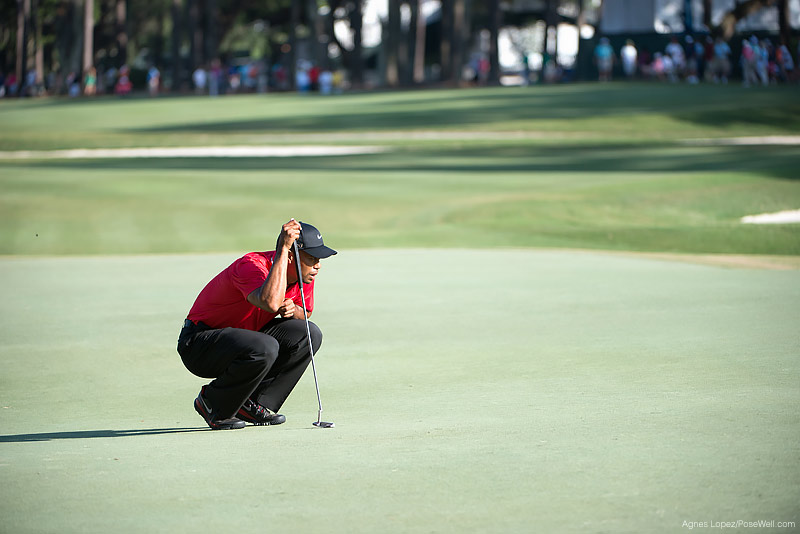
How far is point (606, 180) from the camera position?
26.8 meters

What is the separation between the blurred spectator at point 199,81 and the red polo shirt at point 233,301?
71.1 m

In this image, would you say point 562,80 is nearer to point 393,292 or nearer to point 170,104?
point 170,104

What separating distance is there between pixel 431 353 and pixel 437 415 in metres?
2.35

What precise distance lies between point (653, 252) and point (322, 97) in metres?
46.8

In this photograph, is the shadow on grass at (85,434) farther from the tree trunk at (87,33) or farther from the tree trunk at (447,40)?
the tree trunk at (87,33)

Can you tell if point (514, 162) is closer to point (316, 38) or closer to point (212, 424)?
point (212, 424)

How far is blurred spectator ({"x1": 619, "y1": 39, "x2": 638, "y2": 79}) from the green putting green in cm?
4963

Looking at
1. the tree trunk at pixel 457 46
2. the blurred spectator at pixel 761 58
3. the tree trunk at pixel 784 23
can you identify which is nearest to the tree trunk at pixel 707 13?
the tree trunk at pixel 784 23

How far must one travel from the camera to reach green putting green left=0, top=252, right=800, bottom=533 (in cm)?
502

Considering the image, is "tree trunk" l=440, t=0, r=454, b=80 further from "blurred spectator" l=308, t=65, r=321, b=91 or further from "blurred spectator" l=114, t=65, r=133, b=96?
"blurred spectator" l=114, t=65, r=133, b=96

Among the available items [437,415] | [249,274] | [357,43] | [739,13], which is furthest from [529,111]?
[249,274]

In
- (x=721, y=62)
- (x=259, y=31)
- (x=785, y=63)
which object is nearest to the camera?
(x=785, y=63)

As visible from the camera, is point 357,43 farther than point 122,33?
No

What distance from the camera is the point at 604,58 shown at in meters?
61.9
